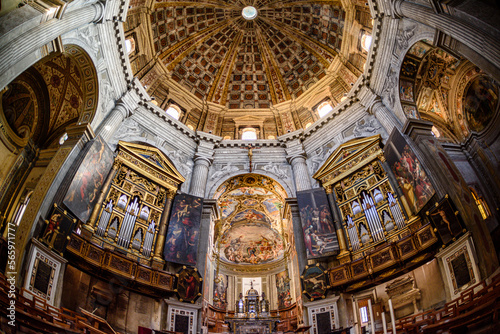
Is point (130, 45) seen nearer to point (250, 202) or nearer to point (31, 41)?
point (31, 41)

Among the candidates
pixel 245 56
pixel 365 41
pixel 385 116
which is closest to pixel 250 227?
pixel 245 56

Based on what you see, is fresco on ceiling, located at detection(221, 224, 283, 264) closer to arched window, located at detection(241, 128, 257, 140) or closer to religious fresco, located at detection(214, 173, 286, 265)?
religious fresco, located at detection(214, 173, 286, 265)

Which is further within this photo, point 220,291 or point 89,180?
point 220,291

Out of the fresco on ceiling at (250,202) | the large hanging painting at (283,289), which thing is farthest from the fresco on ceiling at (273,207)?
the large hanging painting at (283,289)

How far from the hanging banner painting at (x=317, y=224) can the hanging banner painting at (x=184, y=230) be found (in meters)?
5.78

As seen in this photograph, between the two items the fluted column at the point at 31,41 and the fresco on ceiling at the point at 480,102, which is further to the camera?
the fresco on ceiling at the point at 480,102

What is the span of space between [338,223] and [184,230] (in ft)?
26.8

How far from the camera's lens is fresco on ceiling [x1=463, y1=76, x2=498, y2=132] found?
16344mm

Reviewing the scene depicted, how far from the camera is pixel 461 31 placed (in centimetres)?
1133

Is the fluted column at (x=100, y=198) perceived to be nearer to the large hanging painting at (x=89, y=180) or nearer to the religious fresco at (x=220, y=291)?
the large hanging painting at (x=89, y=180)

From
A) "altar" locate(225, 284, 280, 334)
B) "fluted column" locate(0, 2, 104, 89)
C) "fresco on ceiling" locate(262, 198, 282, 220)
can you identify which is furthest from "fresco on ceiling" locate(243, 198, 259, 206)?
"fluted column" locate(0, 2, 104, 89)

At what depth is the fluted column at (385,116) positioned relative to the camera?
17612mm

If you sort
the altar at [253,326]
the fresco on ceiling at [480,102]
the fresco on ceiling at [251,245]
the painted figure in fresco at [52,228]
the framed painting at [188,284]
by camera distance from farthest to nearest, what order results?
the fresco on ceiling at [251,245] < the altar at [253,326] < the fresco on ceiling at [480,102] < the framed painting at [188,284] < the painted figure in fresco at [52,228]

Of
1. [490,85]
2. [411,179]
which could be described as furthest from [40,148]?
[490,85]
